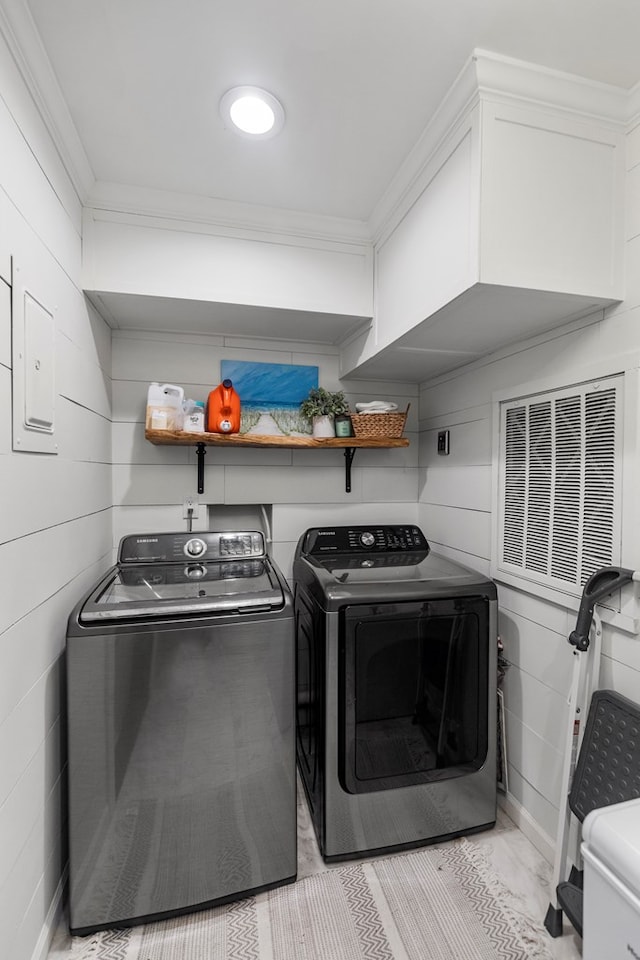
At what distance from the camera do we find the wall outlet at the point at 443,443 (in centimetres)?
223

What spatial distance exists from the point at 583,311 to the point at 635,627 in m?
0.96

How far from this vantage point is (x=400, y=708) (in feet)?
5.31

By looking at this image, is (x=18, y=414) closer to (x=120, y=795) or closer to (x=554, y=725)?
(x=120, y=795)

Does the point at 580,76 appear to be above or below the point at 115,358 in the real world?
above

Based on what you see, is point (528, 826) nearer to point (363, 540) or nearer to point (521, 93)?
point (363, 540)

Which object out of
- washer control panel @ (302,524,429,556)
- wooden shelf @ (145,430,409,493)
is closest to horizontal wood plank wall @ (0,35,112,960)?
wooden shelf @ (145,430,409,493)

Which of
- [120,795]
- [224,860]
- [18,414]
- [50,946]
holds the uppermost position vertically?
[18,414]

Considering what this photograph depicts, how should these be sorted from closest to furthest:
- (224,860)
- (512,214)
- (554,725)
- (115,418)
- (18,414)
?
(18,414) < (512,214) < (224,860) < (554,725) < (115,418)

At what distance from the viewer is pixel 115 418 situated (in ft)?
7.00

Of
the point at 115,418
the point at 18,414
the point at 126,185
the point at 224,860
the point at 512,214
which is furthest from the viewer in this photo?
the point at 115,418

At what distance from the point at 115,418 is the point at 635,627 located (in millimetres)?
2158

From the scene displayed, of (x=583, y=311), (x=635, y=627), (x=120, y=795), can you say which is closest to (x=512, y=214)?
(x=583, y=311)

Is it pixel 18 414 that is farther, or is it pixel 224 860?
pixel 224 860

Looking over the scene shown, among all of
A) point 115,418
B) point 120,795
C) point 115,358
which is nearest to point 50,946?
point 120,795
